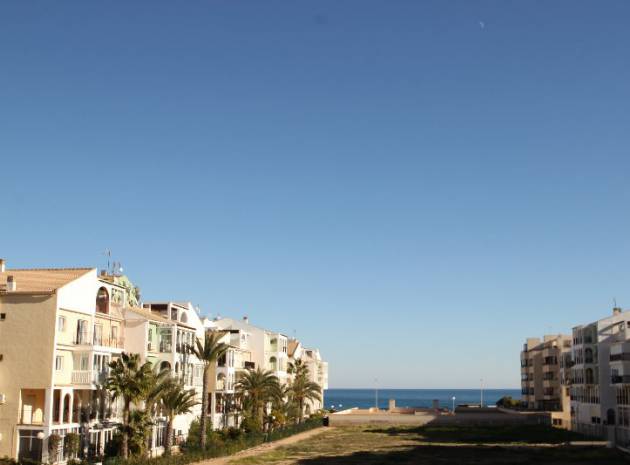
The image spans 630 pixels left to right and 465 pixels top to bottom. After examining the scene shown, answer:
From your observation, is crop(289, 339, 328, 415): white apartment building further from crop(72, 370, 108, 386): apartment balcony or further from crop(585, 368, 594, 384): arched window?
crop(72, 370, 108, 386): apartment balcony

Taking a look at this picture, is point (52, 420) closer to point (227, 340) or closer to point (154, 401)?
point (154, 401)

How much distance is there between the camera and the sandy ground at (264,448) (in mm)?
74556

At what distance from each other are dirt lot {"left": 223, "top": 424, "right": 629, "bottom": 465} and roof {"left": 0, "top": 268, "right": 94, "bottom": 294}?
23639mm

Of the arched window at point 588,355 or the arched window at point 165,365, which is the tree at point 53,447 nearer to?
the arched window at point 165,365

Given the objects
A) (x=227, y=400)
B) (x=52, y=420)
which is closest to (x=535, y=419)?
(x=227, y=400)

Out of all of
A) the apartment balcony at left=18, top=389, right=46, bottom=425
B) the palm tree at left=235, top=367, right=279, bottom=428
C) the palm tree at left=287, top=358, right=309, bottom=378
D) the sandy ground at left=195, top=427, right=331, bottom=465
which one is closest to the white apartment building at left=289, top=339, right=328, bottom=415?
the palm tree at left=287, top=358, right=309, bottom=378

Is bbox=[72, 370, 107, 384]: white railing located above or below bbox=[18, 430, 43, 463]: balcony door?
above

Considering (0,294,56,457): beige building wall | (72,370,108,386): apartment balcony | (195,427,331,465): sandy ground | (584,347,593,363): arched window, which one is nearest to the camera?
(0,294,56,457): beige building wall

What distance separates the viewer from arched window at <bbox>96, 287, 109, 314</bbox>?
6862 centimetres

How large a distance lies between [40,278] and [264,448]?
120 feet

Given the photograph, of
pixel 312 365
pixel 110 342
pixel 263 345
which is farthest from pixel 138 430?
pixel 312 365

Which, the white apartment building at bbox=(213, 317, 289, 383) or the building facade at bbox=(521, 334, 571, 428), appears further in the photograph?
the building facade at bbox=(521, 334, 571, 428)

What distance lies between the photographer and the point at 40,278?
6375cm

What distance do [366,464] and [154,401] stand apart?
2159 centimetres
